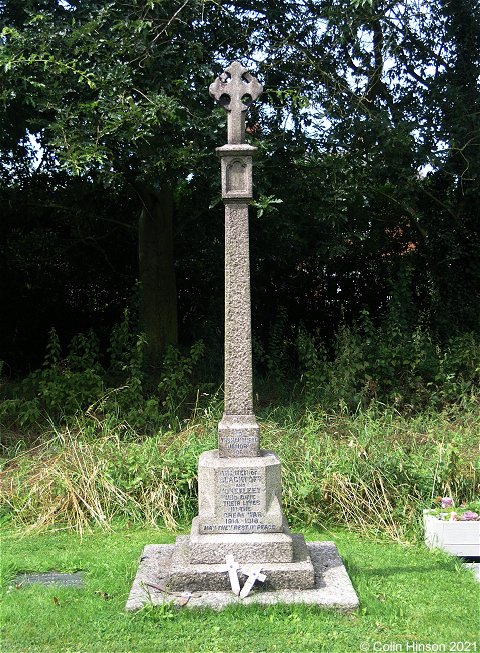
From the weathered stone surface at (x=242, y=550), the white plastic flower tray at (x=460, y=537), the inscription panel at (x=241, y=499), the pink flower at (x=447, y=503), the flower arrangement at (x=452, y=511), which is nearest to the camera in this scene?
the weathered stone surface at (x=242, y=550)

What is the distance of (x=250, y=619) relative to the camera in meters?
4.16

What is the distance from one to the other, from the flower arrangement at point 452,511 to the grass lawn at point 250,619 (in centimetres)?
39

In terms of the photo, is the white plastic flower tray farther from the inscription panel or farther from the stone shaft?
the stone shaft

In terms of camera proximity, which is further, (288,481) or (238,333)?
(288,481)

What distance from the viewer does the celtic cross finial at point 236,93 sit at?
4.93 m

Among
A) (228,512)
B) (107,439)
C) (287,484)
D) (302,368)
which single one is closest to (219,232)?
(302,368)

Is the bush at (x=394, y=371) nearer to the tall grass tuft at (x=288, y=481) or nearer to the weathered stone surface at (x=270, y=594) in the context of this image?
the tall grass tuft at (x=288, y=481)

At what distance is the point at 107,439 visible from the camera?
23.5 feet

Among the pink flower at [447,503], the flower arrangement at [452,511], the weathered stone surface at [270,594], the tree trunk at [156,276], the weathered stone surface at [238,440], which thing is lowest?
the weathered stone surface at [270,594]

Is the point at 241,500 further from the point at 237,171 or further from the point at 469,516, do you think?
the point at 237,171

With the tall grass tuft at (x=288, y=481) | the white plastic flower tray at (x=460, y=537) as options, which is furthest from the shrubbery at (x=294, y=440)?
the white plastic flower tray at (x=460, y=537)

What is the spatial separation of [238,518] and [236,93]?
294 cm

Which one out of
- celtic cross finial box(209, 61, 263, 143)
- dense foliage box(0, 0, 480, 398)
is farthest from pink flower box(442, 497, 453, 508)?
celtic cross finial box(209, 61, 263, 143)

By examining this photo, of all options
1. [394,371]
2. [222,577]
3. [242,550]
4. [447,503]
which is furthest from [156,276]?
[222,577]
